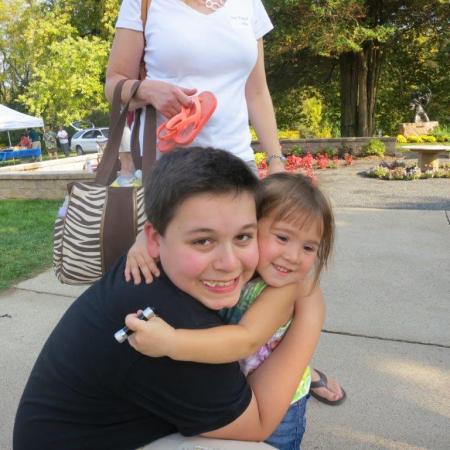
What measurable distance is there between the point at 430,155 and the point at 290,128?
14798 millimetres

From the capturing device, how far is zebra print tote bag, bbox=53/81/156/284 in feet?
5.28

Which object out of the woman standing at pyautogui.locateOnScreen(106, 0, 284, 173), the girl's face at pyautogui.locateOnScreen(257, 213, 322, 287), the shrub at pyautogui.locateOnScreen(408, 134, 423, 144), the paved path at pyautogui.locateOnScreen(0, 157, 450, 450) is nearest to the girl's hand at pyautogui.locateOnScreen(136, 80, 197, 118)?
the woman standing at pyautogui.locateOnScreen(106, 0, 284, 173)

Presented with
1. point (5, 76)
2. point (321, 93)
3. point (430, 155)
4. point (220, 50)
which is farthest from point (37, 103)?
point (220, 50)

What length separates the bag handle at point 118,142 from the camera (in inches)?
69.8

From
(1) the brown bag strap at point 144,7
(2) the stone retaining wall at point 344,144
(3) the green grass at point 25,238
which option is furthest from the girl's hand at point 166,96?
(2) the stone retaining wall at point 344,144

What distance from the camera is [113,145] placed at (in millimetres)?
1781

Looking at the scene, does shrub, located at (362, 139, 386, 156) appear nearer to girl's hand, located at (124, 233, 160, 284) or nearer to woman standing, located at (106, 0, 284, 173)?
woman standing, located at (106, 0, 284, 173)

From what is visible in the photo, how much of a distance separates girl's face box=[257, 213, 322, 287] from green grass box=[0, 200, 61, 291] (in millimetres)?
3315

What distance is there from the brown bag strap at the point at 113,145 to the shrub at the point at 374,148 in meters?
13.4

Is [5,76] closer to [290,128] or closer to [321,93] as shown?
[290,128]

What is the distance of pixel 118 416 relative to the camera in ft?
4.04

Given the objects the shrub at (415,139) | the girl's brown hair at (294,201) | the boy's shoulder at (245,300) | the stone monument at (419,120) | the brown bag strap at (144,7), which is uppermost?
the brown bag strap at (144,7)

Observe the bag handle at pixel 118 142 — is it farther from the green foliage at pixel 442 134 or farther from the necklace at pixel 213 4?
the green foliage at pixel 442 134

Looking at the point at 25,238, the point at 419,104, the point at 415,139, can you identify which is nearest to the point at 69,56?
the point at 415,139
